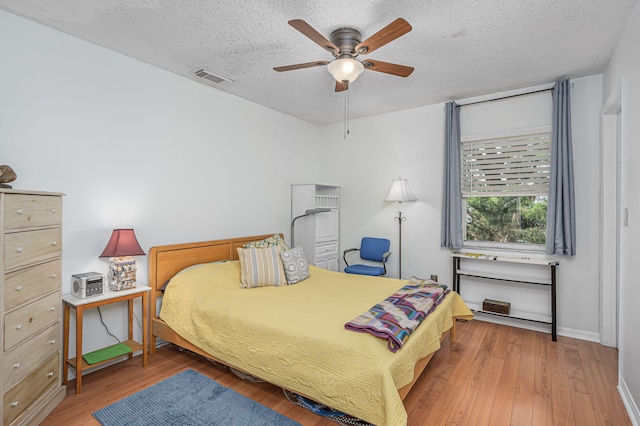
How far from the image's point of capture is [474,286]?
404 centimetres

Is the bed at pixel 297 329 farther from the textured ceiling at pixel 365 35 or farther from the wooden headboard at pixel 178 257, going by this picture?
the textured ceiling at pixel 365 35

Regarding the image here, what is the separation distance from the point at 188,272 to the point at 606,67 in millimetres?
4516

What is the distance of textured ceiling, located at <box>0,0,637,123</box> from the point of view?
2207mm

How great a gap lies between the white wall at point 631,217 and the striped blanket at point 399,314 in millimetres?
1252

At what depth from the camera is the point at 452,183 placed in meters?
4.01

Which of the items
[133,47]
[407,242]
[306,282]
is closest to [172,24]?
[133,47]

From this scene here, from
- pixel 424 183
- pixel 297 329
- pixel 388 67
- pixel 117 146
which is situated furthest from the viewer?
pixel 424 183

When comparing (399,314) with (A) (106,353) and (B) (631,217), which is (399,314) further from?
→ (A) (106,353)

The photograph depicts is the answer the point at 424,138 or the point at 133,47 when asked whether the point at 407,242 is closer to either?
the point at 424,138

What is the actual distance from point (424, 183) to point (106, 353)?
394 cm

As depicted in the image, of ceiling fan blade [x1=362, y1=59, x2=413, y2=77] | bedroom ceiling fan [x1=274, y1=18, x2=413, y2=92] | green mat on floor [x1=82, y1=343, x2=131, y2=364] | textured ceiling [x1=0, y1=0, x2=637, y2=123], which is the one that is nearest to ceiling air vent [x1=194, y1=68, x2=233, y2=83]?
textured ceiling [x1=0, y1=0, x2=637, y2=123]

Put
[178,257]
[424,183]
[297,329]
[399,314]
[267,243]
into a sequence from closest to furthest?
1. [297,329]
2. [399,314]
3. [178,257]
4. [267,243]
5. [424,183]

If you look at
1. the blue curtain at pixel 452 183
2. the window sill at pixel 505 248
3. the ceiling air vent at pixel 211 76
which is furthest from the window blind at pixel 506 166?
the ceiling air vent at pixel 211 76

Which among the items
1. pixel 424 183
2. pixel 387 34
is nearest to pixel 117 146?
pixel 387 34
